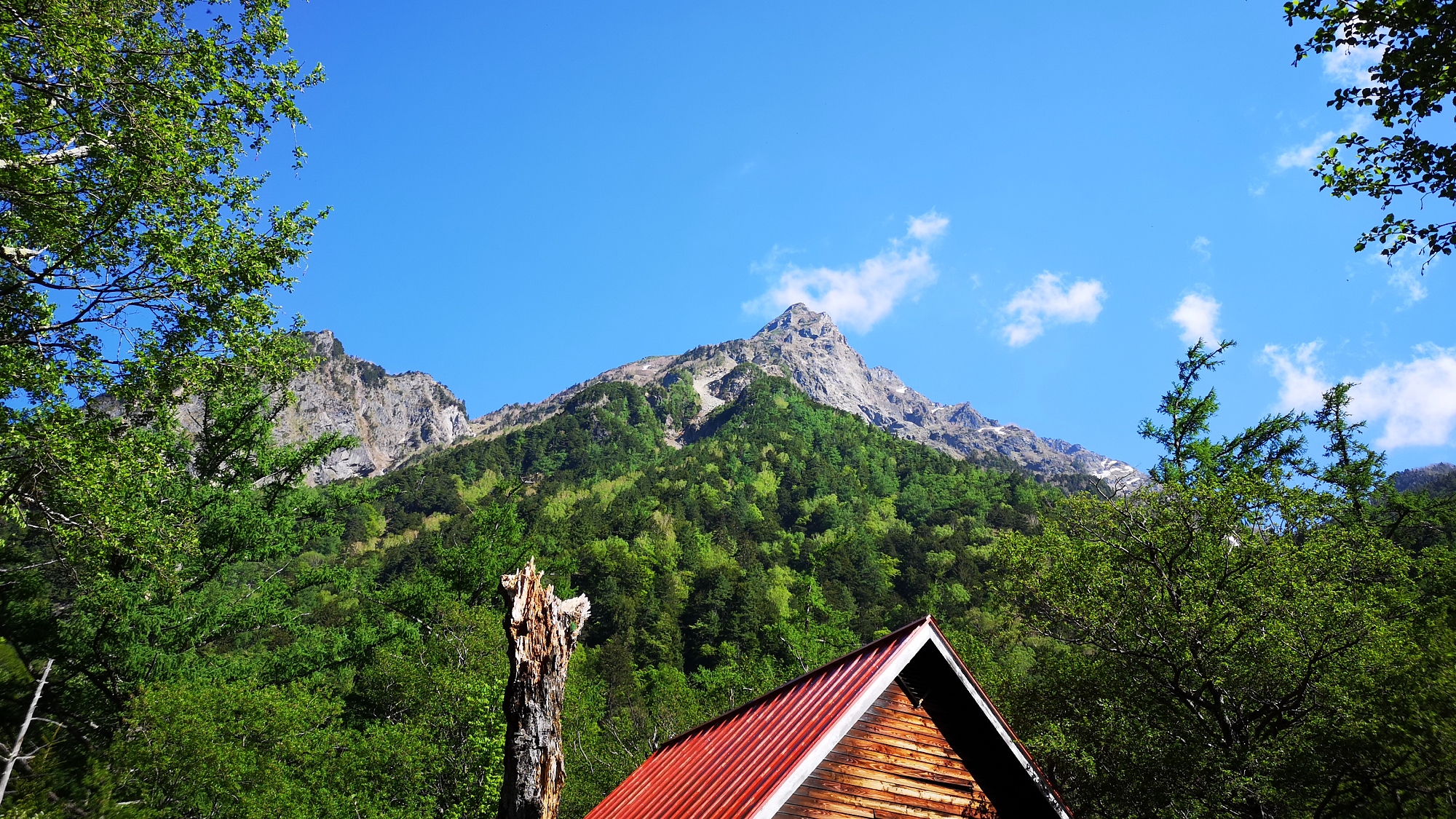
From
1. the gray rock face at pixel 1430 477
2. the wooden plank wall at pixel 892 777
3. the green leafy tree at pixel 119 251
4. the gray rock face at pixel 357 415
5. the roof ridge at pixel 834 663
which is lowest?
the wooden plank wall at pixel 892 777

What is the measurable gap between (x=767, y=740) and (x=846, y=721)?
113 cm

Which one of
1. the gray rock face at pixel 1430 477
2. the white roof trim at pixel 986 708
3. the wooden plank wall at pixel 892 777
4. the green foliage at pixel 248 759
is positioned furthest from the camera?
the gray rock face at pixel 1430 477

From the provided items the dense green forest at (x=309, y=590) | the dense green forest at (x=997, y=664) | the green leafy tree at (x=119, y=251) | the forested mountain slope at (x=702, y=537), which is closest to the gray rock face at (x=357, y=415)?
the forested mountain slope at (x=702, y=537)

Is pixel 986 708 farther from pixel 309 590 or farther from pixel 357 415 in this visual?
pixel 357 415

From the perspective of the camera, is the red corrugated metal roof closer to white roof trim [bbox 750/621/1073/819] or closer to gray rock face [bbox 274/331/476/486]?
white roof trim [bbox 750/621/1073/819]

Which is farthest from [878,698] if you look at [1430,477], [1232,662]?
[1430,477]

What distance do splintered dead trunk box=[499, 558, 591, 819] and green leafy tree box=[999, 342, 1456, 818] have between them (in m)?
10.1

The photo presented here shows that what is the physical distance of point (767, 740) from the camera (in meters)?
7.82

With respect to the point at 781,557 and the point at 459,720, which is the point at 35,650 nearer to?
the point at 459,720

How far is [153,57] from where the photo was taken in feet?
35.7

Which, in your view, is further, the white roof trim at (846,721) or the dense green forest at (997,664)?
the dense green forest at (997,664)

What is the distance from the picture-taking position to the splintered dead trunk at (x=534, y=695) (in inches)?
263

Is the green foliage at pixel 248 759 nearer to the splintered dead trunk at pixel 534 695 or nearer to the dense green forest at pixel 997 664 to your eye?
the dense green forest at pixel 997 664

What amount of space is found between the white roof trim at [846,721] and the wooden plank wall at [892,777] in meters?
0.18
